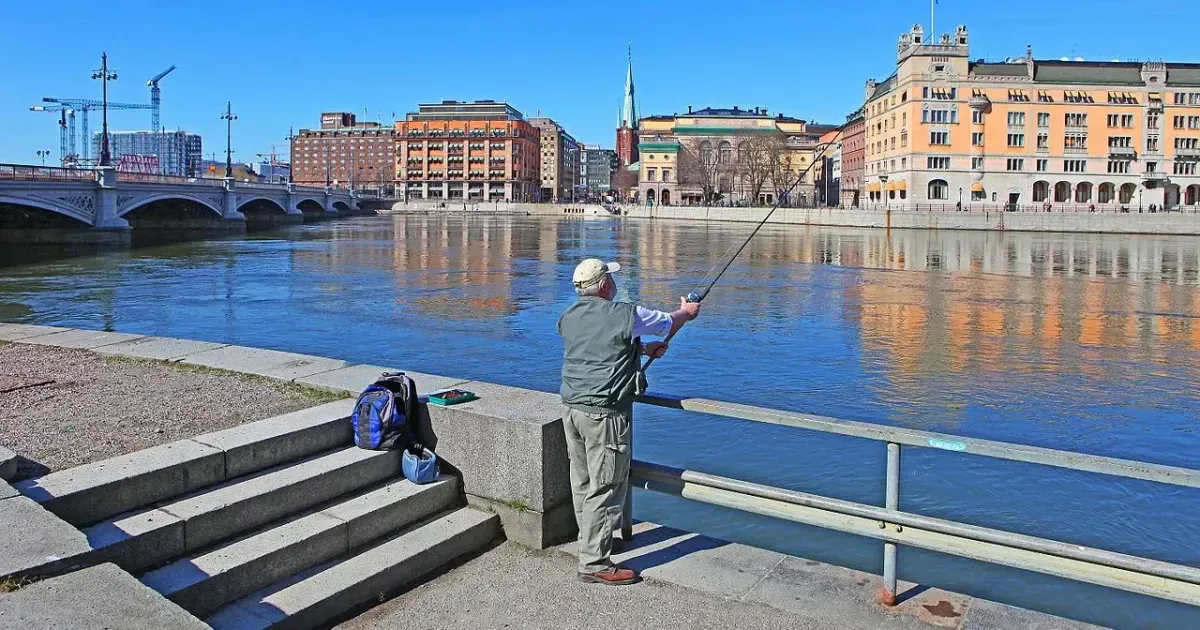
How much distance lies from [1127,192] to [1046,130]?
10343 millimetres

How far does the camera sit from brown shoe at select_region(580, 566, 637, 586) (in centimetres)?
552

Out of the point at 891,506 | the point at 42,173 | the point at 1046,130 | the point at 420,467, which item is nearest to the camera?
the point at 891,506

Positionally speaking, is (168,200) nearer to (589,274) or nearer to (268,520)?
(268,520)

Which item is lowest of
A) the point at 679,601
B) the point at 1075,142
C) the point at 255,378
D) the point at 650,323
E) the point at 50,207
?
the point at 679,601

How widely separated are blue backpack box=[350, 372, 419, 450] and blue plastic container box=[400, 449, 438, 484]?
0.50 ft

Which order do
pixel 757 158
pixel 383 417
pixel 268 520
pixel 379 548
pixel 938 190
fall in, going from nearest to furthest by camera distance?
pixel 268 520 < pixel 379 548 < pixel 383 417 < pixel 938 190 < pixel 757 158

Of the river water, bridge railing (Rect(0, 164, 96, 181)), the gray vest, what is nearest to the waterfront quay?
the gray vest

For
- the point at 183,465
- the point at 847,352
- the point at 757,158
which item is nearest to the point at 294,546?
the point at 183,465

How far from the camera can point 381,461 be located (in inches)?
249

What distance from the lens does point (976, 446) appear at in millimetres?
4930

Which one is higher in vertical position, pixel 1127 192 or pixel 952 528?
pixel 1127 192

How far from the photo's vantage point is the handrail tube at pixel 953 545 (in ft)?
15.4

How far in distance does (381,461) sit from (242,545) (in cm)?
118

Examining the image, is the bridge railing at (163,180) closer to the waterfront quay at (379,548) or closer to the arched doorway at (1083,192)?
the waterfront quay at (379,548)
